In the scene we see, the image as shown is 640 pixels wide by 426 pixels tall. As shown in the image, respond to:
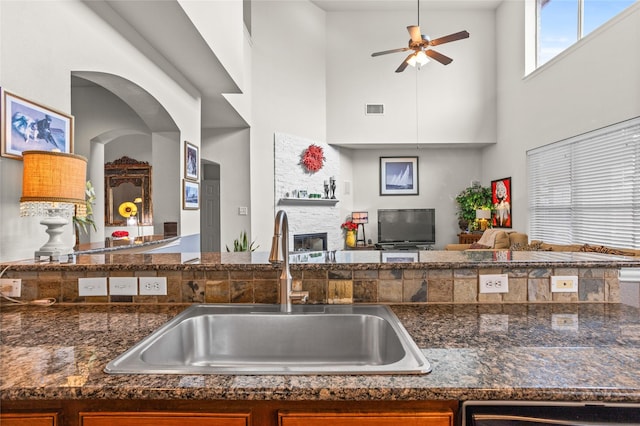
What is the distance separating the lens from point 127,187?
6.83 meters

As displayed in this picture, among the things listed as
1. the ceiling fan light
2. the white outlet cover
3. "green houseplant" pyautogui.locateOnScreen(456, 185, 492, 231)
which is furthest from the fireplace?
the white outlet cover

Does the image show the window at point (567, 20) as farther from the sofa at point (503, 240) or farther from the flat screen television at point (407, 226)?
the flat screen television at point (407, 226)

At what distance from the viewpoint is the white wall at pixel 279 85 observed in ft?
19.7

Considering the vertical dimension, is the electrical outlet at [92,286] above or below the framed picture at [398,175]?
below

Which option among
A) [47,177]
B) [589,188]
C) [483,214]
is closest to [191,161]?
→ [47,177]

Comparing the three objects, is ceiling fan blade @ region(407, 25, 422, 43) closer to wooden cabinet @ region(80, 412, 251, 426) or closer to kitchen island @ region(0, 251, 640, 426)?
kitchen island @ region(0, 251, 640, 426)

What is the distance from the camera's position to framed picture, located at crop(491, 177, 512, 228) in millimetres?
6594

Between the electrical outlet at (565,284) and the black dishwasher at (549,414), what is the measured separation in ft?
2.24

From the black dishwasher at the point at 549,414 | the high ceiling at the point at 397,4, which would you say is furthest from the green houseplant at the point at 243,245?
the black dishwasher at the point at 549,414

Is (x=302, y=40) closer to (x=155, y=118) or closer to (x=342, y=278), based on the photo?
(x=155, y=118)

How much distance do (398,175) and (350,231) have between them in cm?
153

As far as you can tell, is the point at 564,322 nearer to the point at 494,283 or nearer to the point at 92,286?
the point at 494,283

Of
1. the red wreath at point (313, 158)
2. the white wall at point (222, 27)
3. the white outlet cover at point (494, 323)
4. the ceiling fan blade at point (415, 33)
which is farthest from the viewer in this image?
the red wreath at point (313, 158)

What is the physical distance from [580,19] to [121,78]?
5356 millimetres
